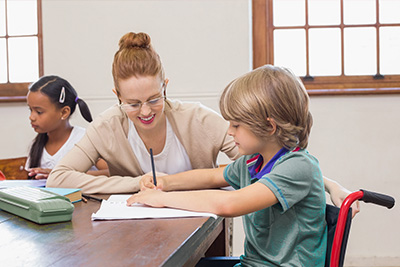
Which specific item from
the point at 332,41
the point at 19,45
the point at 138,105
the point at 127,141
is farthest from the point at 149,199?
the point at 19,45

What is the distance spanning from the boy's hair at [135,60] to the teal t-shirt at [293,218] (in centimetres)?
70

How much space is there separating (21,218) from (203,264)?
46 centimetres

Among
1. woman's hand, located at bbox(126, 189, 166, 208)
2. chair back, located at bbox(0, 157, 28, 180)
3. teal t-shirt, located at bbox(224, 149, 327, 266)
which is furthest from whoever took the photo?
chair back, located at bbox(0, 157, 28, 180)

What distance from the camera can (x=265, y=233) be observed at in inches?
45.1

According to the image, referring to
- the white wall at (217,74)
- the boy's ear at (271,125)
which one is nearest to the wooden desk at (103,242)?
the boy's ear at (271,125)

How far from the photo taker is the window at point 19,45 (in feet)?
11.1

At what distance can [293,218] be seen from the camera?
3.63 ft

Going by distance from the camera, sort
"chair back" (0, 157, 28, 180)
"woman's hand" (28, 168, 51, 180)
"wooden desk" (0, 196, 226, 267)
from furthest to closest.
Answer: "chair back" (0, 157, 28, 180) → "woman's hand" (28, 168, 51, 180) → "wooden desk" (0, 196, 226, 267)

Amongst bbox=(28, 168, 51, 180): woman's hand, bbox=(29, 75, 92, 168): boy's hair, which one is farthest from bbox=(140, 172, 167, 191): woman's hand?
bbox=(29, 75, 92, 168): boy's hair

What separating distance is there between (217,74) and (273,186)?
208cm

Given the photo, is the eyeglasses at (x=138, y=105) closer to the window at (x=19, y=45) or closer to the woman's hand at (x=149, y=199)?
the woman's hand at (x=149, y=199)

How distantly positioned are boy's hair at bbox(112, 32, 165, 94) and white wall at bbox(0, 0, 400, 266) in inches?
53.2

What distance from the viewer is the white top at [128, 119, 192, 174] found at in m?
1.81

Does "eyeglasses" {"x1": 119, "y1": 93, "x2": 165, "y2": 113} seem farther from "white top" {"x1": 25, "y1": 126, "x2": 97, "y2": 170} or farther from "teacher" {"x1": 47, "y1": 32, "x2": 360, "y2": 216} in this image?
"white top" {"x1": 25, "y1": 126, "x2": 97, "y2": 170}
